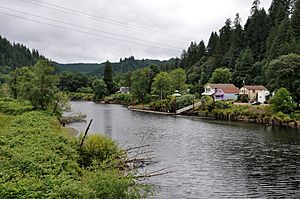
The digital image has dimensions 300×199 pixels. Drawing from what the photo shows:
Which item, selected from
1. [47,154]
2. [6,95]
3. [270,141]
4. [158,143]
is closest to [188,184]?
[47,154]

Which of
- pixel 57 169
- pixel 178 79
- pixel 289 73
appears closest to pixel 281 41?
pixel 289 73

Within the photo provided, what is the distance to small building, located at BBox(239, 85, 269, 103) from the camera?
273 ft

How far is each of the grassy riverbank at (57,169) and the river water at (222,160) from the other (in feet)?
14.5

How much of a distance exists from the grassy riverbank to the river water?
4.42 meters

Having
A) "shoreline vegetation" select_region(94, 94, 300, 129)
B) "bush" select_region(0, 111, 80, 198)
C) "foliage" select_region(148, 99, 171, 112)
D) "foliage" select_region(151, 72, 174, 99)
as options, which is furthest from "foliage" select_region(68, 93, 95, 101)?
"bush" select_region(0, 111, 80, 198)

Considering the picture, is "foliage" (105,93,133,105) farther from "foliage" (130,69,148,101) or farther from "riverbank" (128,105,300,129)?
"riverbank" (128,105,300,129)

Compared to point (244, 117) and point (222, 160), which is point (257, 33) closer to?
point (244, 117)

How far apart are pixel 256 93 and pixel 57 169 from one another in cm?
7416

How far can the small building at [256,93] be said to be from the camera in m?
83.1

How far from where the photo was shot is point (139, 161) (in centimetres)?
2803

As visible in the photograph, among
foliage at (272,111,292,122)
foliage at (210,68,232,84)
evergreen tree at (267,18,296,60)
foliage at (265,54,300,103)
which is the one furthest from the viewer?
foliage at (210,68,232,84)

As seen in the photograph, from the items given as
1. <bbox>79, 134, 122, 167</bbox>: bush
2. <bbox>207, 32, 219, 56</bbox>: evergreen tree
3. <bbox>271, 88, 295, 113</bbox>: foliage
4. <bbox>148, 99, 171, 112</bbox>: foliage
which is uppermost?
<bbox>207, 32, 219, 56</bbox>: evergreen tree

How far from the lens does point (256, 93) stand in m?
85.4

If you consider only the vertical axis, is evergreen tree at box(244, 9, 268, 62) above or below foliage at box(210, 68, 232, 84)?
above
